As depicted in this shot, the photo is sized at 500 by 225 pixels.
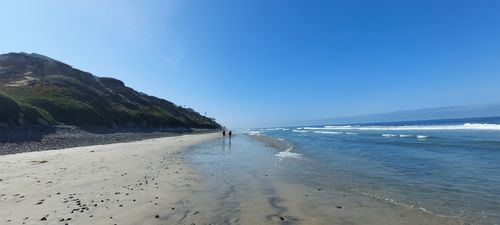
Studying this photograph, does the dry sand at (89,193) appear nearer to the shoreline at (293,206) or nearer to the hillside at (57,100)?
the shoreline at (293,206)

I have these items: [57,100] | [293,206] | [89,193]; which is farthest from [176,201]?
[57,100]

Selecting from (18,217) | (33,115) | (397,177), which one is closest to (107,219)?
(18,217)

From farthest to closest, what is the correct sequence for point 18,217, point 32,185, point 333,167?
1. point 333,167
2. point 32,185
3. point 18,217

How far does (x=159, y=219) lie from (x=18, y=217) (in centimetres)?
362

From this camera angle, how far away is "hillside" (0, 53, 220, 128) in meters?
40.0

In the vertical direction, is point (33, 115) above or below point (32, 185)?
above

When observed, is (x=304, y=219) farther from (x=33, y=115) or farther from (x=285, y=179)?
(x=33, y=115)

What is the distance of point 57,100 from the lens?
54125 mm

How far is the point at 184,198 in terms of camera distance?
10.4 metres

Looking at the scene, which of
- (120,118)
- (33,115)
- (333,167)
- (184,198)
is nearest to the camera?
(184,198)

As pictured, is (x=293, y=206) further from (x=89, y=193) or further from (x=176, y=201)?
(x=89, y=193)

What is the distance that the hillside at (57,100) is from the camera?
40000 millimetres

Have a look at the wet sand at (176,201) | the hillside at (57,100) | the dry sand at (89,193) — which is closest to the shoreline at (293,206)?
the wet sand at (176,201)

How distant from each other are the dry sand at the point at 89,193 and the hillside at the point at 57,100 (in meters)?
27.4
